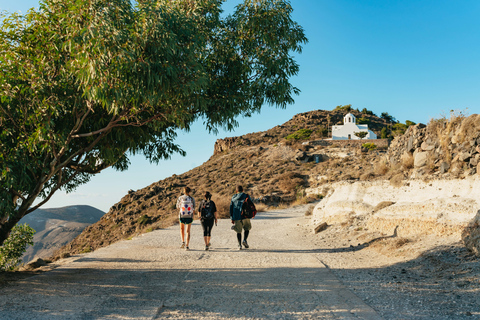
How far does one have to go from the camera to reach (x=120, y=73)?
564cm

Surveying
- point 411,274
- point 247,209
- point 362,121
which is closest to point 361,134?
point 362,121

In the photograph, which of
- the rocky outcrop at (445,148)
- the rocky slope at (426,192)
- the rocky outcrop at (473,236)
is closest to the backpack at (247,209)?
the rocky slope at (426,192)

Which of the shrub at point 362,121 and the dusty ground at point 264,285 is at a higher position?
the shrub at point 362,121

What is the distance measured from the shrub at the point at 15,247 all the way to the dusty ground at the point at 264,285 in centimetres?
176

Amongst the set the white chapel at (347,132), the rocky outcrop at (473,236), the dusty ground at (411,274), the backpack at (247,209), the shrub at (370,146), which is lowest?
the dusty ground at (411,274)

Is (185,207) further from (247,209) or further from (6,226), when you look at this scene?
(6,226)

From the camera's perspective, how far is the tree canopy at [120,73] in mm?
5633

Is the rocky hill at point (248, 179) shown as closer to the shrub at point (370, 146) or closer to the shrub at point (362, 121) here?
the shrub at point (370, 146)

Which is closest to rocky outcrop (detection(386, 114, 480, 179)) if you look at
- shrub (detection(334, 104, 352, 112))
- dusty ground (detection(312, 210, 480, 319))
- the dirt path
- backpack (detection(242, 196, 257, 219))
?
dusty ground (detection(312, 210, 480, 319))

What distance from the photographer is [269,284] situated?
6.43 m

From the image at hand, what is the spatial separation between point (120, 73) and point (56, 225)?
106 meters

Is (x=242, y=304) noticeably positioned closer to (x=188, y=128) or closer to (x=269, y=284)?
(x=269, y=284)

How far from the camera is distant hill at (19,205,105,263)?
3344 inches

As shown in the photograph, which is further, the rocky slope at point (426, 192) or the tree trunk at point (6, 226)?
the rocky slope at point (426, 192)
